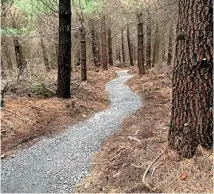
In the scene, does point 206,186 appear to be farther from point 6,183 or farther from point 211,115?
point 6,183

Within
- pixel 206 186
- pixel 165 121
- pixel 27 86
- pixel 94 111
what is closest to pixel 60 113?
pixel 94 111

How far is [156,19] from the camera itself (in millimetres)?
20641

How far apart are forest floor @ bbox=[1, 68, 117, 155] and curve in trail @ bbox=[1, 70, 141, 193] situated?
1.26ft

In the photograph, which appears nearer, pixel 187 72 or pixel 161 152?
pixel 187 72

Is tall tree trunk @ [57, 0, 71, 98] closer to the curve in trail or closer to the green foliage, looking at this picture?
the curve in trail

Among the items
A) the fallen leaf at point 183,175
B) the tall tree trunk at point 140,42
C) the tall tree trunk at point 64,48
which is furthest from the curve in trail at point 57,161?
the tall tree trunk at point 140,42

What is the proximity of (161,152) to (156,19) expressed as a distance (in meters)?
16.4

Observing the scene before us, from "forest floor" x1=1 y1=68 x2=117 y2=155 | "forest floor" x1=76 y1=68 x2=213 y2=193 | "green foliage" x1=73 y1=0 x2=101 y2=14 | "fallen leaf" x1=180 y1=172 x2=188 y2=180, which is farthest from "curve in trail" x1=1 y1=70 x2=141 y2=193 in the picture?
"green foliage" x1=73 y1=0 x2=101 y2=14

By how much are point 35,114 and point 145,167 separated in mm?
4375

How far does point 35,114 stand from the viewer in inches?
344

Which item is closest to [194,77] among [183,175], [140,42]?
[183,175]

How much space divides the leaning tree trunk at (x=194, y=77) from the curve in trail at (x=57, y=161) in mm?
1947

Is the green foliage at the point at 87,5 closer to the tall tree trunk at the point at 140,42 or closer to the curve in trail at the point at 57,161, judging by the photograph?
the tall tree trunk at the point at 140,42

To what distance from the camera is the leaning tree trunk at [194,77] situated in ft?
16.1
